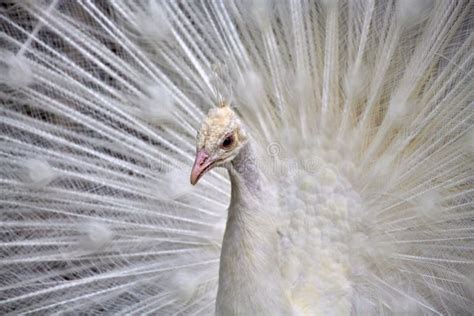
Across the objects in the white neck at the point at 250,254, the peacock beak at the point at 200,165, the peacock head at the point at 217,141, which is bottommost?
the white neck at the point at 250,254

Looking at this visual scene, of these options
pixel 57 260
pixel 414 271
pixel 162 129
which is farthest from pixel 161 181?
pixel 414 271

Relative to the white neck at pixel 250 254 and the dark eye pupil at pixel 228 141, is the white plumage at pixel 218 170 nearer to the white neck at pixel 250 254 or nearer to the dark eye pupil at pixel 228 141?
the white neck at pixel 250 254

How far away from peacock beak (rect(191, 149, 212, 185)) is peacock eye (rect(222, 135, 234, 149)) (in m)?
0.04

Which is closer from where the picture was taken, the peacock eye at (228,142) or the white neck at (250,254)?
the peacock eye at (228,142)

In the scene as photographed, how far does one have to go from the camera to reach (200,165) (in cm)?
129

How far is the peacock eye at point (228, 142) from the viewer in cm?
132

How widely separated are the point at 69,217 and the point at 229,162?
0.66 metres

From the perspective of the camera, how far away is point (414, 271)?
1774 millimetres

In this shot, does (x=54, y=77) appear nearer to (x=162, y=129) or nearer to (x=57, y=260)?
(x=162, y=129)

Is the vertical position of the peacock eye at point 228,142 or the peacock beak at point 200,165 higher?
the peacock eye at point 228,142

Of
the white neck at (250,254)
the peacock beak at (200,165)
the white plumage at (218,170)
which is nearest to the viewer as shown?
the peacock beak at (200,165)

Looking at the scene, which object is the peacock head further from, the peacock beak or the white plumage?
the white plumage

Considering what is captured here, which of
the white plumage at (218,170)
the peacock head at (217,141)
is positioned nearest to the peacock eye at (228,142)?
the peacock head at (217,141)

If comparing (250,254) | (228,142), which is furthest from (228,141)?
(250,254)
